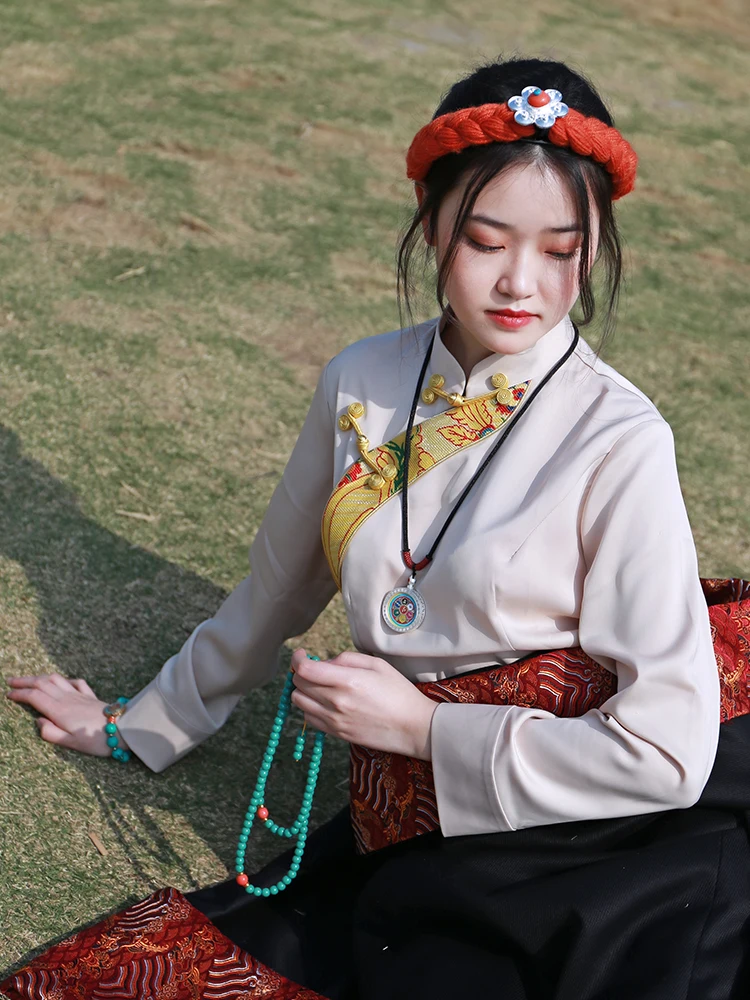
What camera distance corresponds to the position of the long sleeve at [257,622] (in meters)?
1.96

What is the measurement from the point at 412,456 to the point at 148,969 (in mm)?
798

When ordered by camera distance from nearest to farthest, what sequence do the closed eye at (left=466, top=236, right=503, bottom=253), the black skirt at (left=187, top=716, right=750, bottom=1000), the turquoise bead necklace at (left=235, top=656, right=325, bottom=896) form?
1. the black skirt at (left=187, top=716, right=750, bottom=1000)
2. the closed eye at (left=466, top=236, right=503, bottom=253)
3. the turquoise bead necklace at (left=235, top=656, right=325, bottom=896)

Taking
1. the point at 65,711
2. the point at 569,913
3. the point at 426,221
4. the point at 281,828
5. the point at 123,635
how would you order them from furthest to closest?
1. the point at 123,635
2. the point at 65,711
3. the point at 281,828
4. the point at 426,221
5. the point at 569,913

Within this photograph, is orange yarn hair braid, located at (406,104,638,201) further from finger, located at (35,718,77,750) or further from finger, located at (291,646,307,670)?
finger, located at (35,718,77,750)

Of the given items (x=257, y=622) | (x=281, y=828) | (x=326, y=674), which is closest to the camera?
(x=326, y=674)

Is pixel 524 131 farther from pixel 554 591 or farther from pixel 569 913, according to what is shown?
pixel 569 913

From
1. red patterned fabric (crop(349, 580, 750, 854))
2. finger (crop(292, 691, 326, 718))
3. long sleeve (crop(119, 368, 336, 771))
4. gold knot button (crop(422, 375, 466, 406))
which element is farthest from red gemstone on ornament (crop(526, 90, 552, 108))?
finger (crop(292, 691, 326, 718))

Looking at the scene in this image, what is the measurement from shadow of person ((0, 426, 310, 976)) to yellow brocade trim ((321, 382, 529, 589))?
2.04 ft

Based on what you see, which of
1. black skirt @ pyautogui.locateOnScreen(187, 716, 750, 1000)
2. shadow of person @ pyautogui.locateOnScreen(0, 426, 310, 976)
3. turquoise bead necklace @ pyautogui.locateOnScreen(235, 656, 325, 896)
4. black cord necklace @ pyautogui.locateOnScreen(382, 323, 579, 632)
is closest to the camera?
black skirt @ pyautogui.locateOnScreen(187, 716, 750, 1000)

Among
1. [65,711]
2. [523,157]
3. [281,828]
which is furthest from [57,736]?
[523,157]

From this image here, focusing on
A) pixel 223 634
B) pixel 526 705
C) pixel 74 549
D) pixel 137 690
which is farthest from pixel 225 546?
pixel 526 705

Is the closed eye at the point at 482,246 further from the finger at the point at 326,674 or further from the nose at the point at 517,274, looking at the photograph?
the finger at the point at 326,674

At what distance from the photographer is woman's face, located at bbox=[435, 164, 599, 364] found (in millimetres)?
1541

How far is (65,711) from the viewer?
218 centimetres
